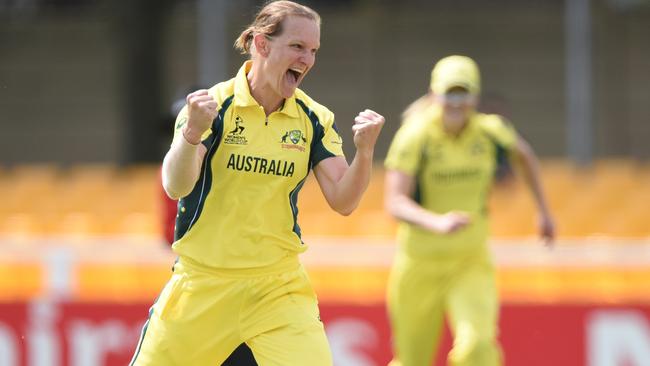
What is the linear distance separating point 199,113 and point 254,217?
0.61 m

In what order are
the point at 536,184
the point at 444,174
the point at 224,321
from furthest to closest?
1. the point at 536,184
2. the point at 444,174
3. the point at 224,321

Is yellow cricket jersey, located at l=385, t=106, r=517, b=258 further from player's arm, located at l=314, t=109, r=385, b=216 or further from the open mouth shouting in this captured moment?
the open mouth shouting

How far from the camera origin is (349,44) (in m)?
22.9

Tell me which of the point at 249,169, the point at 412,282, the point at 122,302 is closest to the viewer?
the point at 249,169

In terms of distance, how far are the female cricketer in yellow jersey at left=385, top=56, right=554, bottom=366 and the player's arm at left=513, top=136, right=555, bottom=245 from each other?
12 millimetres

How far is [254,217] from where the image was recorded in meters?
4.90

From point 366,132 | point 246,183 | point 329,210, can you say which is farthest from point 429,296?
point 329,210

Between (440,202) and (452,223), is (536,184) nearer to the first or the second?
(440,202)

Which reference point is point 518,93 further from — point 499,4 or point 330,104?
point 330,104

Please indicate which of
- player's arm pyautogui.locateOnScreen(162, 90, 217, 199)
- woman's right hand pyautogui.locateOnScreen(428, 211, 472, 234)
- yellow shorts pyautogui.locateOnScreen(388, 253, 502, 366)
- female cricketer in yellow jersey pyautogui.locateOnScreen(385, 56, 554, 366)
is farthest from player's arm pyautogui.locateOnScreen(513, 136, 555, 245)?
player's arm pyautogui.locateOnScreen(162, 90, 217, 199)

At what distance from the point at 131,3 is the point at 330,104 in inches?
165

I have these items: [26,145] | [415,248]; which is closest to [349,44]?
[26,145]

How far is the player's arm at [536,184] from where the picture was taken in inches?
306

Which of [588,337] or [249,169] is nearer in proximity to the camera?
[249,169]
